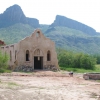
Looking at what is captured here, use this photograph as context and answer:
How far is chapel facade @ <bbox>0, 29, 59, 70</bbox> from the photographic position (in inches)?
1443

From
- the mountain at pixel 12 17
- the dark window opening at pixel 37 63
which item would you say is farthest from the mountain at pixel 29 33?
the dark window opening at pixel 37 63

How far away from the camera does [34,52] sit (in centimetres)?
3788

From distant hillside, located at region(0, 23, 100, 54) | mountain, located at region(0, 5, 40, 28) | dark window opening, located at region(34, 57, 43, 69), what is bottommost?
dark window opening, located at region(34, 57, 43, 69)

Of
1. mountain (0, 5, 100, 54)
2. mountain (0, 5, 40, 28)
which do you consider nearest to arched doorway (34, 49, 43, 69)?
mountain (0, 5, 100, 54)

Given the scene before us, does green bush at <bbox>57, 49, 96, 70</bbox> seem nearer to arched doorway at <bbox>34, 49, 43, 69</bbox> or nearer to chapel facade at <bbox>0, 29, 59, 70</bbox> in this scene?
chapel facade at <bbox>0, 29, 59, 70</bbox>

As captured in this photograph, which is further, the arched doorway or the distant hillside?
the distant hillside

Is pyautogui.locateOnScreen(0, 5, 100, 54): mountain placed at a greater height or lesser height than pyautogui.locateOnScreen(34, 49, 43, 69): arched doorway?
greater

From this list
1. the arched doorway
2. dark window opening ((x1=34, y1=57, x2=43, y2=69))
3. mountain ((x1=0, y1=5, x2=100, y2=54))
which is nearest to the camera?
the arched doorway

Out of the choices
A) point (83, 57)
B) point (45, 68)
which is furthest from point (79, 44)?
point (45, 68)

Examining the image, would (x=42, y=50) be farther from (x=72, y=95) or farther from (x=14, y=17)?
(x=14, y=17)

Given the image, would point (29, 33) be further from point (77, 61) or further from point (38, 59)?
point (38, 59)

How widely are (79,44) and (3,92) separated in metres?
126

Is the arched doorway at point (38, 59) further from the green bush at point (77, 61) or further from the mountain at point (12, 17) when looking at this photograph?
the mountain at point (12, 17)

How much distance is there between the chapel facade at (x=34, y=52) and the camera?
36656 millimetres
